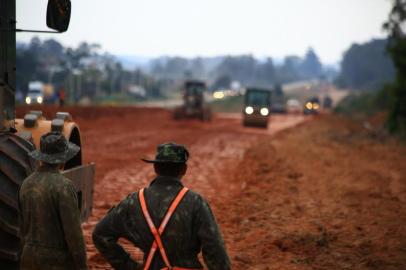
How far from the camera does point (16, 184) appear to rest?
15.8ft

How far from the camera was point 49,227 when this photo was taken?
13.7 ft

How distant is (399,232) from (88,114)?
116 feet

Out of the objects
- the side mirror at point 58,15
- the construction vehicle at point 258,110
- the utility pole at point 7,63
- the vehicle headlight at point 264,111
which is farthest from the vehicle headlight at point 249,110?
the side mirror at point 58,15

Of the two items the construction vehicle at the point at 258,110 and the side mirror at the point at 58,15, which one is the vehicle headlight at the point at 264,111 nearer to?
the construction vehicle at the point at 258,110

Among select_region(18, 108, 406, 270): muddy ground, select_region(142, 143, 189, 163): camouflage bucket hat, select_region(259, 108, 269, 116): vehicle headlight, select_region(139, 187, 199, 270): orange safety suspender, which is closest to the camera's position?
select_region(139, 187, 199, 270): orange safety suspender

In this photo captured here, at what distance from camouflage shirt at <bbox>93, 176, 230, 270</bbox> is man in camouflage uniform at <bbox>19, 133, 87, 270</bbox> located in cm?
50

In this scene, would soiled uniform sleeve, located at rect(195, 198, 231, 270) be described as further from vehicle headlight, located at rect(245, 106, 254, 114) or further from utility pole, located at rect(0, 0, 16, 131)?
vehicle headlight, located at rect(245, 106, 254, 114)

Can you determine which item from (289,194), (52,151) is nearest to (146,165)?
(289,194)

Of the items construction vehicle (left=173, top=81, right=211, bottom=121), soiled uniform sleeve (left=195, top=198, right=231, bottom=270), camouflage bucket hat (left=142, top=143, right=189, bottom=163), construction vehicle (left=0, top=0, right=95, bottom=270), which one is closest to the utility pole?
construction vehicle (left=0, top=0, right=95, bottom=270)

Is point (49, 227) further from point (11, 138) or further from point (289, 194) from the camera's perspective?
point (289, 194)

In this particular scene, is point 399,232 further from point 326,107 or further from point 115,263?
point 326,107

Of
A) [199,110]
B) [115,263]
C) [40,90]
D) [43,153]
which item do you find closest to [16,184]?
[43,153]

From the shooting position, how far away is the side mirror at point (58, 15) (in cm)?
489

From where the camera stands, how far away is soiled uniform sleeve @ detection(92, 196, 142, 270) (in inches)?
147
